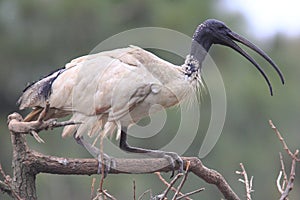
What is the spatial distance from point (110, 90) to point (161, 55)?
5247 mm

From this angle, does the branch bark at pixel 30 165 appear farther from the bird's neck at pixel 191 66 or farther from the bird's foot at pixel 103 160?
the bird's neck at pixel 191 66

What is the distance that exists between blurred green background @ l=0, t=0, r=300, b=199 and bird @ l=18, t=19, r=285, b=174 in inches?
181

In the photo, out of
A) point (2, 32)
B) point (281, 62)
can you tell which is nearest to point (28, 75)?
point (2, 32)

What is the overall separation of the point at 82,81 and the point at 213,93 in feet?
9.51

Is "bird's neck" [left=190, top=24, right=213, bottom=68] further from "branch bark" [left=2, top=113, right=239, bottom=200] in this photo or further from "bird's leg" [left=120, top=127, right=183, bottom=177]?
"branch bark" [left=2, top=113, right=239, bottom=200]

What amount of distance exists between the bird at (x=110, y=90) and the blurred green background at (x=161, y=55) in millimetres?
4598

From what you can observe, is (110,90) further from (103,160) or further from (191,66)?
(103,160)

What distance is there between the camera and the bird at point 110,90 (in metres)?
3.97

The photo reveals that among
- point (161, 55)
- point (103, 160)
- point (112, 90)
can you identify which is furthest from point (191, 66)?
point (161, 55)

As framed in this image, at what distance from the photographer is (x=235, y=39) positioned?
4.38 m

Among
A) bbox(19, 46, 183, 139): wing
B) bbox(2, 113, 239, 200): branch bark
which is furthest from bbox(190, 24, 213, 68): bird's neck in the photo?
bbox(2, 113, 239, 200): branch bark

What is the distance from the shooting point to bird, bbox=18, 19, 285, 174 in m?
3.97

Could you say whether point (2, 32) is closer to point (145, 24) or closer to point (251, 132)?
point (145, 24)

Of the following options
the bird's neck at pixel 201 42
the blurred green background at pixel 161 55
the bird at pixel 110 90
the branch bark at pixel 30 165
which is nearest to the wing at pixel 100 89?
the bird at pixel 110 90
